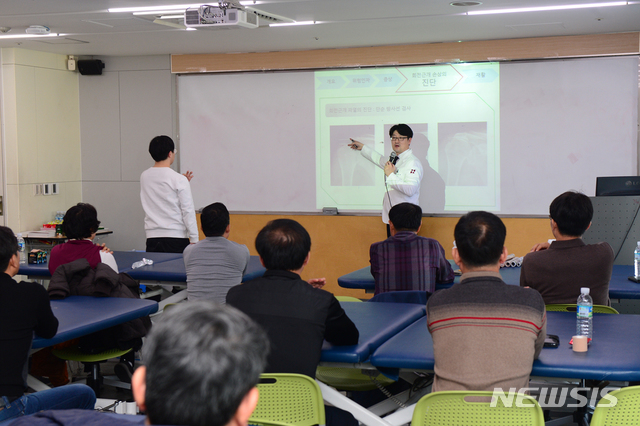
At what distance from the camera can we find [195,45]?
21.0 ft

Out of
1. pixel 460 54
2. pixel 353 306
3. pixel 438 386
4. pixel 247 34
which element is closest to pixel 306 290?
pixel 438 386

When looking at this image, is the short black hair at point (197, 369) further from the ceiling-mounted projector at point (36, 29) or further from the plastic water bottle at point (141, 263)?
the ceiling-mounted projector at point (36, 29)

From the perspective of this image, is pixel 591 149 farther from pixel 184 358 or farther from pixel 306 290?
pixel 184 358

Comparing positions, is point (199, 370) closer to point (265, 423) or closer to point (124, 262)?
point (265, 423)

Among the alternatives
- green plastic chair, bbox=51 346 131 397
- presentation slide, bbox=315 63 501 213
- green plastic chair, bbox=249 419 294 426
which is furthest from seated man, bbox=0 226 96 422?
presentation slide, bbox=315 63 501 213

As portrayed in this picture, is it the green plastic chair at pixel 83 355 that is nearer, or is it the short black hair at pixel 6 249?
the short black hair at pixel 6 249

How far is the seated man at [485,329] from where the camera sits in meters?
1.96

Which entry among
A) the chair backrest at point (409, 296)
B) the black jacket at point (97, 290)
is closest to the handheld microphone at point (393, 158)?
the chair backrest at point (409, 296)

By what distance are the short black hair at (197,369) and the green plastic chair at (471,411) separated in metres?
1.08

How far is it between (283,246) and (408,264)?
1.40 metres

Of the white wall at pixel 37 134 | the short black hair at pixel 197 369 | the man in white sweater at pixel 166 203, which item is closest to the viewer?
the short black hair at pixel 197 369

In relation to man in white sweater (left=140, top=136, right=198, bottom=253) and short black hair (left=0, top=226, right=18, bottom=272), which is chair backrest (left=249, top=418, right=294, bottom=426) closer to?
short black hair (left=0, top=226, right=18, bottom=272)

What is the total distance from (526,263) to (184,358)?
248 centimetres

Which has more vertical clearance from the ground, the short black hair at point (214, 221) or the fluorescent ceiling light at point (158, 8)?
the fluorescent ceiling light at point (158, 8)
